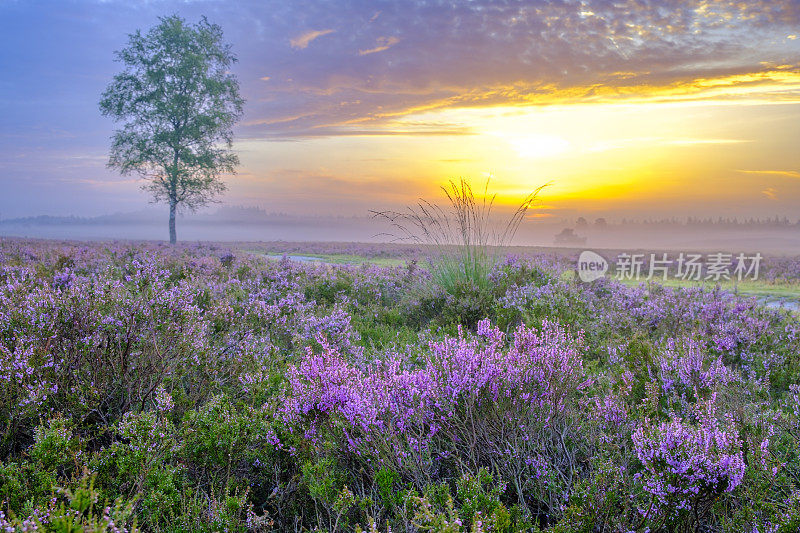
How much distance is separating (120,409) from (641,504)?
3364 millimetres

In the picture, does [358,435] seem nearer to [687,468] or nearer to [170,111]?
[687,468]

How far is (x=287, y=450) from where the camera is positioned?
2.88 meters

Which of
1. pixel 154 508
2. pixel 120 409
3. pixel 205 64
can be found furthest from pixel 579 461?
pixel 205 64

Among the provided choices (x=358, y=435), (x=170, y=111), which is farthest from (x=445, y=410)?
(x=170, y=111)

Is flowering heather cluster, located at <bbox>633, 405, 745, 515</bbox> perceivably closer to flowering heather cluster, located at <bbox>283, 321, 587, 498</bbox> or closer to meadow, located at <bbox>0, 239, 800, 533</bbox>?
meadow, located at <bbox>0, 239, 800, 533</bbox>

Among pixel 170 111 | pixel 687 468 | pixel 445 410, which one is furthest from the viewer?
pixel 170 111

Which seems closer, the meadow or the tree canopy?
the meadow

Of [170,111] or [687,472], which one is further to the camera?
[170,111]

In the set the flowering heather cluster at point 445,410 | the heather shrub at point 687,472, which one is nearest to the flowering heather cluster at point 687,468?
the heather shrub at point 687,472

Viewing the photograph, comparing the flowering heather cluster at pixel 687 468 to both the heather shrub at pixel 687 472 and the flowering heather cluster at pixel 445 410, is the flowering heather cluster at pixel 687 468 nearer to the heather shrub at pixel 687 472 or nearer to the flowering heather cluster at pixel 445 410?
the heather shrub at pixel 687 472

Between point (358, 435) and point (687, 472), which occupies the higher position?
point (687, 472)

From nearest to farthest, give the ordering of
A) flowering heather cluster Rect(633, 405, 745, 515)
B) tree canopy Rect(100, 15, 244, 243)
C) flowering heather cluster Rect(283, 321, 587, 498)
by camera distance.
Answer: flowering heather cluster Rect(633, 405, 745, 515)
flowering heather cluster Rect(283, 321, 587, 498)
tree canopy Rect(100, 15, 244, 243)

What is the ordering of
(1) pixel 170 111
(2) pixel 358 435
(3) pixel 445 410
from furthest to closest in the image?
1. (1) pixel 170 111
2. (3) pixel 445 410
3. (2) pixel 358 435

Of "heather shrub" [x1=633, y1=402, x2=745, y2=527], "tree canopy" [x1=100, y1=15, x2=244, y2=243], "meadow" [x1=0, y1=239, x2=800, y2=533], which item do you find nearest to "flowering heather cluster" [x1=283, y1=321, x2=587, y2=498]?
"meadow" [x1=0, y1=239, x2=800, y2=533]
